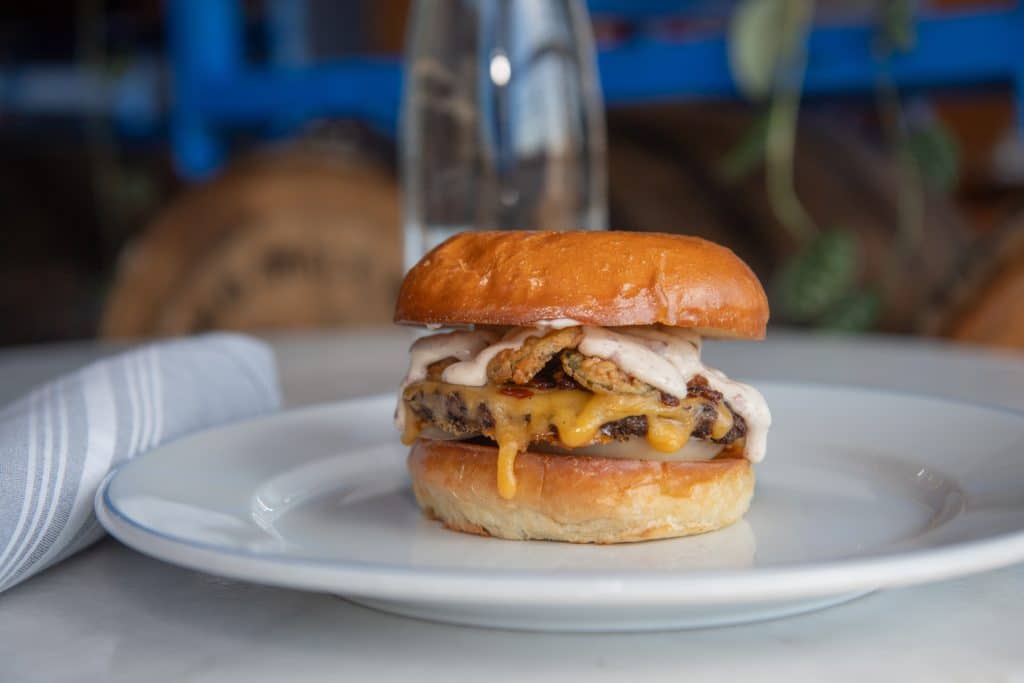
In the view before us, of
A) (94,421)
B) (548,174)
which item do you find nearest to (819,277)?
(548,174)

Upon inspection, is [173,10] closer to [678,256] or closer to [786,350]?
[786,350]

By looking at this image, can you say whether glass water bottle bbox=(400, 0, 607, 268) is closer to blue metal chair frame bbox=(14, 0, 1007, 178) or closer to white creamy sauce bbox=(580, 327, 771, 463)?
white creamy sauce bbox=(580, 327, 771, 463)

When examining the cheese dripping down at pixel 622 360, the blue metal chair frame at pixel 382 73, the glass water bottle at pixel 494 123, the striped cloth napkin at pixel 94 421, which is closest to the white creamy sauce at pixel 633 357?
the cheese dripping down at pixel 622 360

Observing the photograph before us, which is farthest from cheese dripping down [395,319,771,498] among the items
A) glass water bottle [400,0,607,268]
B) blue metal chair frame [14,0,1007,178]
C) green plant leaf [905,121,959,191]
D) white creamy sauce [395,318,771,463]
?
green plant leaf [905,121,959,191]

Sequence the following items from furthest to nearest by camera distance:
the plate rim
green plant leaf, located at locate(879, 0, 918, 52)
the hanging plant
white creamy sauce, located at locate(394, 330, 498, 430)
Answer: the hanging plant < green plant leaf, located at locate(879, 0, 918, 52) < white creamy sauce, located at locate(394, 330, 498, 430) < the plate rim

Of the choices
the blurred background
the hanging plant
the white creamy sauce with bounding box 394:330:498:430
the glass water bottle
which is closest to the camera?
the white creamy sauce with bounding box 394:330:498:430

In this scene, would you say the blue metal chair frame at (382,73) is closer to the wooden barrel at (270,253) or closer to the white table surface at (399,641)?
the wooden barrel at (270,253)

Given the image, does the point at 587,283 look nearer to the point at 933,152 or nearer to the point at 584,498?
the point at 584,498
